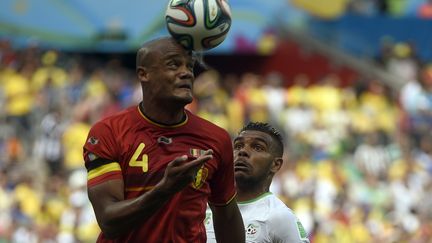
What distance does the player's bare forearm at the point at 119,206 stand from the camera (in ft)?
18.1

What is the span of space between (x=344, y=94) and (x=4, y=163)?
6826 mm

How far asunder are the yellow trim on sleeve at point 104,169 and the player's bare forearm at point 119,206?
5cm

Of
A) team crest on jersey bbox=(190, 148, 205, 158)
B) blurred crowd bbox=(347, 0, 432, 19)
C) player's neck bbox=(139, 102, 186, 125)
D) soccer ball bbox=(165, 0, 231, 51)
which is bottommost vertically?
team crest on jersey bbox=(190, 148, 205, 158)

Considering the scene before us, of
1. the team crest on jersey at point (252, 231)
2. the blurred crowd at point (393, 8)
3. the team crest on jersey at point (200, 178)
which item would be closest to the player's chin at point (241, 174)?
the team crest on jersey at point (252, 231)

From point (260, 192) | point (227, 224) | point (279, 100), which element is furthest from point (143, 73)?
point (279, 100)

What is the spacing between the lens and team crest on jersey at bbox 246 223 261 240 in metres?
6.91

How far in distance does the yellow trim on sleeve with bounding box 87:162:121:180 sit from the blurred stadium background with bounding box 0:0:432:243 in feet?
27.1

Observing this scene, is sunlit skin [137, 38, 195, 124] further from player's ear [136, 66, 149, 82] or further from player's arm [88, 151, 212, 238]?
player's arm [88, 151, 212, 238]

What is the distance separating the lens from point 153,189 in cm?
550

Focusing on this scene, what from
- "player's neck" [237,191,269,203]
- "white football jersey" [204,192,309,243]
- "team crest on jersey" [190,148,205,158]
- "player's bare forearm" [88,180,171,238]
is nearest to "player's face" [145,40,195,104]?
"team crest on jersey" [190,148,205,158]

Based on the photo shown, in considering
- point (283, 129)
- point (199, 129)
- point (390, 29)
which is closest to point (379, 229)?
point (283, 129)

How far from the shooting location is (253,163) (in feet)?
23.6

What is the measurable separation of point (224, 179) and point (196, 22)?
80 centimetres

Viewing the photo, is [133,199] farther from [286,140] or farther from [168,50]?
[286,140]
